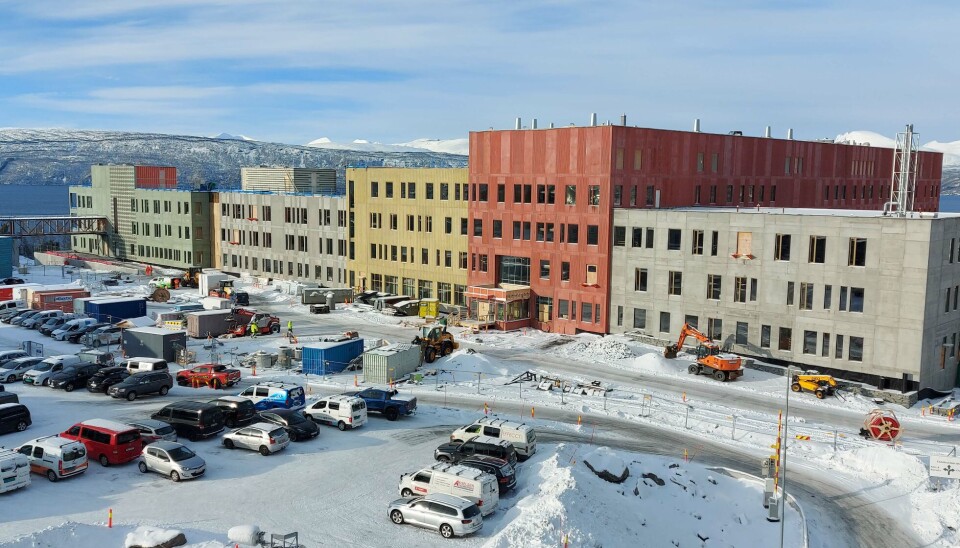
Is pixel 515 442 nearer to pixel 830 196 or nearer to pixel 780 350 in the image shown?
pixel 780 350

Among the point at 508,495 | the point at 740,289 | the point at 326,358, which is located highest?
the point at 740,289

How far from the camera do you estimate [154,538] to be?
2880 cm

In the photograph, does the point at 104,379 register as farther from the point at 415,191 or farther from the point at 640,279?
the point at 415,191

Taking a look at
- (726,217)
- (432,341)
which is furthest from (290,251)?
(726,217)

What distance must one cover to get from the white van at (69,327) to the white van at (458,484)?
148ft

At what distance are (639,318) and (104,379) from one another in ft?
138

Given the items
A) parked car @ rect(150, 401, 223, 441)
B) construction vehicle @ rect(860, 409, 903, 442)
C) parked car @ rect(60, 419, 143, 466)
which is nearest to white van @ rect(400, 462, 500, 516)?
parked car @ rect(150, 401, 223, 441)

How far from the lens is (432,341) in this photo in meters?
63.4

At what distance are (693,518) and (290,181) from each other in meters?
89.1

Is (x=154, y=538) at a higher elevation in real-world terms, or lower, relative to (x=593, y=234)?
lower

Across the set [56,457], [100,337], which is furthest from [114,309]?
[56,457]

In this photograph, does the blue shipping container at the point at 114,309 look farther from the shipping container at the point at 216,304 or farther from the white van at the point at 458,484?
the white van at the point at 458,484

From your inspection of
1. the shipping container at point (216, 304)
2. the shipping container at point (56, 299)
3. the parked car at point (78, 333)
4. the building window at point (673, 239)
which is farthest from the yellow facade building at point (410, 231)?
the parked car at point (78, 333)

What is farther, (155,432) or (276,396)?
(276,396)
